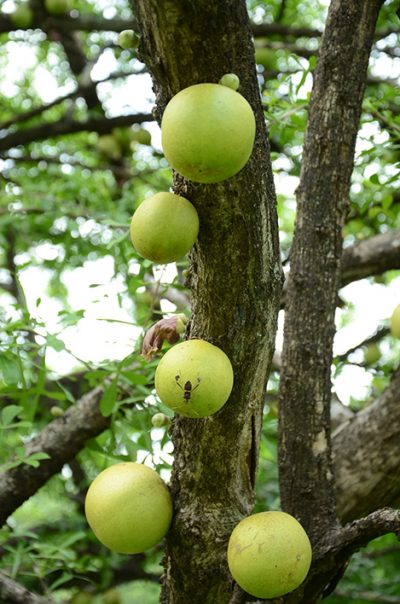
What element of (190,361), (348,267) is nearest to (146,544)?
(190,361)

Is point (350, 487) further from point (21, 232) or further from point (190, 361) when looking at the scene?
point (21, 232)

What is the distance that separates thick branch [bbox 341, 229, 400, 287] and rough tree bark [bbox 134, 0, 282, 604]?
5.38 feet

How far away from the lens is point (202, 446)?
1.45 m

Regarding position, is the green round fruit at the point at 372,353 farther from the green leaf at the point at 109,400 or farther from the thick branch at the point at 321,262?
the green leaf at the point at 109,400

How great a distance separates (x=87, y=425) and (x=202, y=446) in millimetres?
1226

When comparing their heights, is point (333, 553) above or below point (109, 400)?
below

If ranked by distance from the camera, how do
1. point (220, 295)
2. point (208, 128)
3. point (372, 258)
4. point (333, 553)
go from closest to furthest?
point (208, 128) → point (220, 295) → point (333, 553) → point (372, 258)

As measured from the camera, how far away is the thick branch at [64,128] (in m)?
4.45

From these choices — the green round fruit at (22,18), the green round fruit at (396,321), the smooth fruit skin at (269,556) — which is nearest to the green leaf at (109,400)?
the smooth fruit skin at (269,556)

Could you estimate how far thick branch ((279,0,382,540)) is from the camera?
1.87 m

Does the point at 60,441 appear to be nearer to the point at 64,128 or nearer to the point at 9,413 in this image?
the point at 9,413

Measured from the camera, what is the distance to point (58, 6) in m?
4.48

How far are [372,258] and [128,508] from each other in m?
1.97

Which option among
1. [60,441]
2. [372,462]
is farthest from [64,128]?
[372,462]
